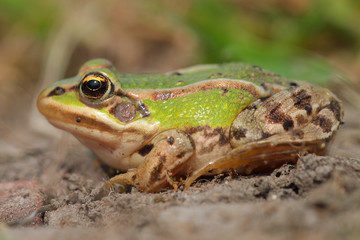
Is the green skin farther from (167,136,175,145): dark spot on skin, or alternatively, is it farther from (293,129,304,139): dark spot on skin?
(293,129,304,139): dark spot on skin

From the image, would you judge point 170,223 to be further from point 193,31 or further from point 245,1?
point 245,1

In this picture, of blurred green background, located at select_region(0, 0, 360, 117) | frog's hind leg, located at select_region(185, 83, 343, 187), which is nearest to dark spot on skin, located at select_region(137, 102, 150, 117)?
frog's hind leg, located at select_region(185, 83, 343, 187)

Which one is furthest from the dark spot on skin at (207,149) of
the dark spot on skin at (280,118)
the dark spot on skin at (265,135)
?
the dark spot on skin at (280,118)

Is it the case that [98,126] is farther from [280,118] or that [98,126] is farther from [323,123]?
[323,123]

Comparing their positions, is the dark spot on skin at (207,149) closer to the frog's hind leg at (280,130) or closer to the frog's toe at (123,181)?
the frog's hind leg at (280,130)

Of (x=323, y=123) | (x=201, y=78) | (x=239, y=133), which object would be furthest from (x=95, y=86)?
(x=323, y=123)
